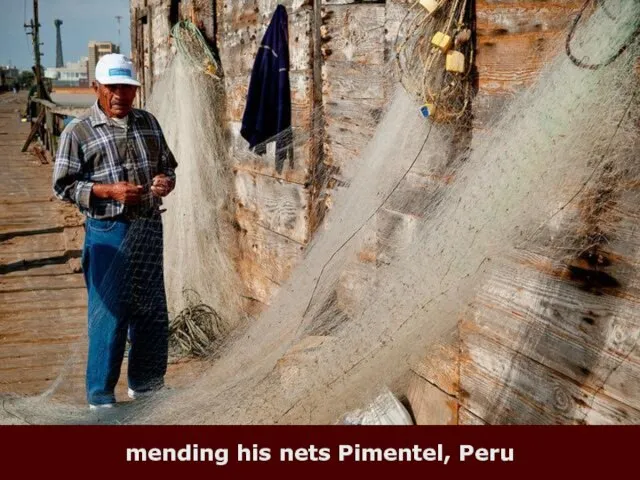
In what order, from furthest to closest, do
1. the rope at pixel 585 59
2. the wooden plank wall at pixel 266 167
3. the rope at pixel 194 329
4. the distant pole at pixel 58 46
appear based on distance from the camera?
the distant pole at pixel 58 46 → the rope at pixel 194 329 → the wooden plank wall at pixel 266 167 → the rope at pixel 585 59

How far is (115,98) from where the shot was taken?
13.0ft

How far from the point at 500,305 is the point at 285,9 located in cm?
270

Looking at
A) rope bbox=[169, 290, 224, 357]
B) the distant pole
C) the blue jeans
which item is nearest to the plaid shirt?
the blue jeans

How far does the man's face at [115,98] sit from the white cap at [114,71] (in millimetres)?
53

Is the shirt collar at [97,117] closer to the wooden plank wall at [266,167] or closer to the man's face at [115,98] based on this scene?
the man's face at [115,98]

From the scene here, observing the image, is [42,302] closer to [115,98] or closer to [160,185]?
[160,185]

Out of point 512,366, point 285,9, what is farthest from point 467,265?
point 285,9

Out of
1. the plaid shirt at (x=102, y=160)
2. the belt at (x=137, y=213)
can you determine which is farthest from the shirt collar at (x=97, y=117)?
the belt at (x=137, y=213)

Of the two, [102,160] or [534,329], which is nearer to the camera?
[534,329]

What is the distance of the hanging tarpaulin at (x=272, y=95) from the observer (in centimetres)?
478

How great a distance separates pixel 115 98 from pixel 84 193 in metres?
0.52

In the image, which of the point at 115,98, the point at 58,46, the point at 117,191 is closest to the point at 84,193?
the point at 117,191

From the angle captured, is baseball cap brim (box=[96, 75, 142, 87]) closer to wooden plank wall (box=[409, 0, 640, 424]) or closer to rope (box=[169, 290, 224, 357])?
wooden plank wall (box=[409, 0, 640, 424])
